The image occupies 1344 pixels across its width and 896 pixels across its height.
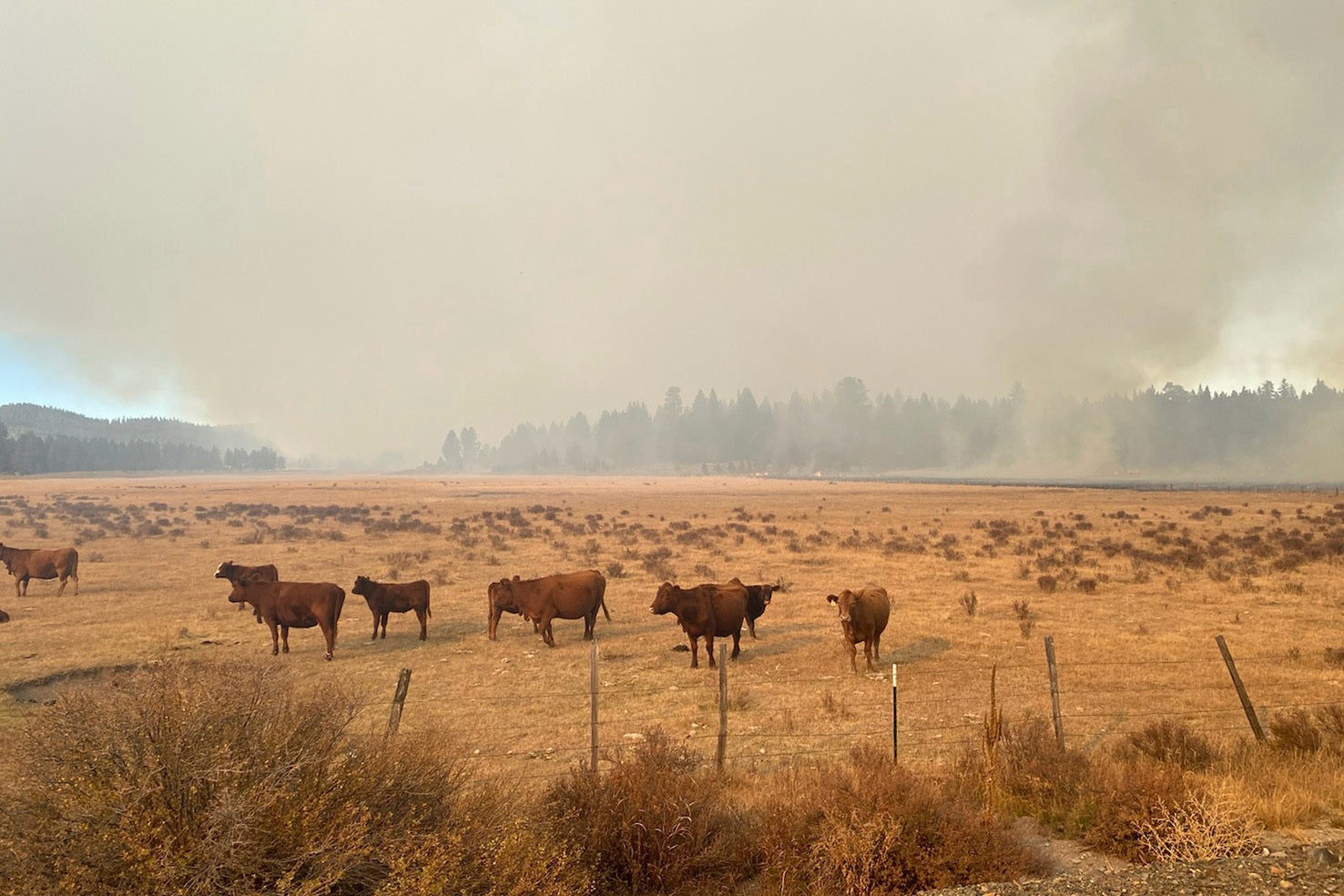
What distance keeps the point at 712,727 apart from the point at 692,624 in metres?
3.85

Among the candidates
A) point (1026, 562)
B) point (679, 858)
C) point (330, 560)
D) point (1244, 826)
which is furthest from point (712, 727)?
point (330, 560)

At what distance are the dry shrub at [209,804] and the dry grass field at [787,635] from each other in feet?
7.87

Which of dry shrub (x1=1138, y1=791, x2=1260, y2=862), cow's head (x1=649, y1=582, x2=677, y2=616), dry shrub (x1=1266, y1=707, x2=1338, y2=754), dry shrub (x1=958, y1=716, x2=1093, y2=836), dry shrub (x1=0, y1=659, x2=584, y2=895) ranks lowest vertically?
dry shrub (x1=1266, y1=707, x2=1338, y2=754)

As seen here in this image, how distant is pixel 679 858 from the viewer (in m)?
5.29

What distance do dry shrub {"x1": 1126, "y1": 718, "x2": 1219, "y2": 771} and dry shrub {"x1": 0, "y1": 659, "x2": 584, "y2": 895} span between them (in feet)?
22.3

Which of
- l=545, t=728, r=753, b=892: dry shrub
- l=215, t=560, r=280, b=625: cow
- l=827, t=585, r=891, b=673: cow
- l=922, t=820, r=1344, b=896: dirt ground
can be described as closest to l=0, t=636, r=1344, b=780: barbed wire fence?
l=827, t=585, r=891, b=673: cow

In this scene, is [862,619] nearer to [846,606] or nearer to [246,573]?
[846,606]

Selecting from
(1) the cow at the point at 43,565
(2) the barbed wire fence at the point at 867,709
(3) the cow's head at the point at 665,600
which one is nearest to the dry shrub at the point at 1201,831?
(2) the barbed wire fence at the point at 867,709

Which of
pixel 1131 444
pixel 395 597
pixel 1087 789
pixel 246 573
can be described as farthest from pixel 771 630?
pixel 1131 444

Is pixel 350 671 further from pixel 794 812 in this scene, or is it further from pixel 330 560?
pixel 330 560

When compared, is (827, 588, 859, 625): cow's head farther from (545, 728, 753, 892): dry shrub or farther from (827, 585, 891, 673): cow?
(545, 728, 753, 892): dry shrub

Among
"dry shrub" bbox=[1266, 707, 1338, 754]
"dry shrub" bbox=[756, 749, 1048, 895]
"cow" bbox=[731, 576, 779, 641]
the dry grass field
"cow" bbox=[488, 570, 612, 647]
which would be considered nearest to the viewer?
"dry shrub" bbox=[756, 749, 1048, 895]

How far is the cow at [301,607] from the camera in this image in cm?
1468

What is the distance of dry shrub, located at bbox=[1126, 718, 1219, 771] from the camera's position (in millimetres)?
7422
